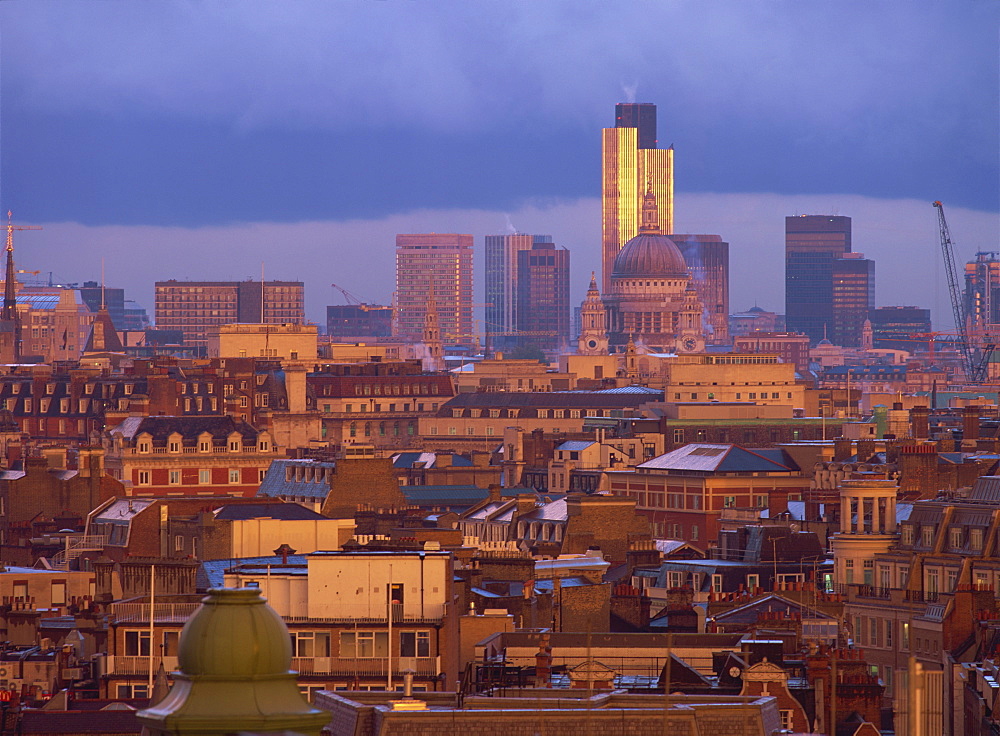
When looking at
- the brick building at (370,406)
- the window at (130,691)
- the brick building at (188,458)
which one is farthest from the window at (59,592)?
the brick building at (370,406)

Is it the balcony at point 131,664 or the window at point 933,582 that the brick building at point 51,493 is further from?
the balcony at point 131,664

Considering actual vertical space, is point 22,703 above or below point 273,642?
below

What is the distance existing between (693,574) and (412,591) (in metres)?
26.8

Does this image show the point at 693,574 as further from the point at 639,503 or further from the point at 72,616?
the point at 639,503

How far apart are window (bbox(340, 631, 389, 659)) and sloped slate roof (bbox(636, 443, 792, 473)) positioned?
2568 inches

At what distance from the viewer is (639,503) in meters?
111

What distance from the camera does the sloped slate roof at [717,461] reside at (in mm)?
106750

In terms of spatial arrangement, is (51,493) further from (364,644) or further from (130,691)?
(364,644)

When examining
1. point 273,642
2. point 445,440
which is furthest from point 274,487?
point 273,642

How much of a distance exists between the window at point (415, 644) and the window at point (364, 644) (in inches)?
11.1

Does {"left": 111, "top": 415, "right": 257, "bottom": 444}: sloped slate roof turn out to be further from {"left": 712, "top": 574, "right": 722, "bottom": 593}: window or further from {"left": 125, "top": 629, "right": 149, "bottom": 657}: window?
{"left": 125, "top": 629, "right": 149, "bottom": 657}: window

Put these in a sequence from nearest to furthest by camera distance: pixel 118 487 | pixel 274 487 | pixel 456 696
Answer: pixel 456 696 → pixel 118 487 → pixel 274 487

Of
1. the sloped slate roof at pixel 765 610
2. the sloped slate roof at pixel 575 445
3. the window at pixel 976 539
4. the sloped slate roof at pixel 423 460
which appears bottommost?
the sloped slate roof at pixel 765 610

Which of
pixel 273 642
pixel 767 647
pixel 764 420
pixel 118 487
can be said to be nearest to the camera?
pixel 273 642
